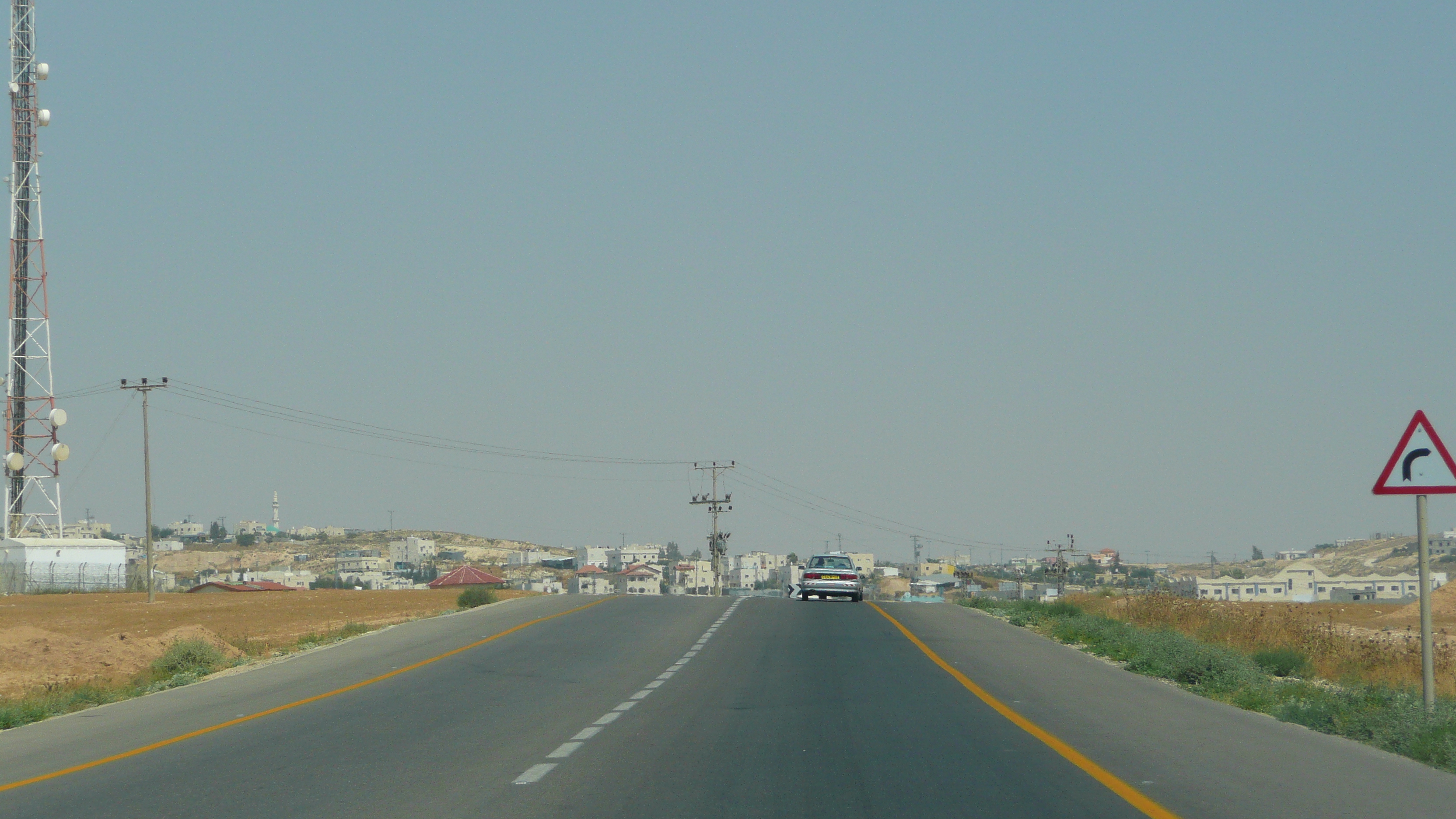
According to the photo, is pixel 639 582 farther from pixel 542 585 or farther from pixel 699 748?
pixel 699 748

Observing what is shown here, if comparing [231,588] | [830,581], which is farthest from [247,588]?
[830,581]

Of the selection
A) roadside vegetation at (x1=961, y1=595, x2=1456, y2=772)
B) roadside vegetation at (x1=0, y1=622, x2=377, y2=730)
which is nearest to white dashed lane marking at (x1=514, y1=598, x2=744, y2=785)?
roadside vegetation at (x1=961, y1=595, x2=1456, y2=772)

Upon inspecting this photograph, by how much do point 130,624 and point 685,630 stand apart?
24.5m

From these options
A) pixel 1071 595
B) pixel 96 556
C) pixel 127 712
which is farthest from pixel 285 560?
pixel 127 712

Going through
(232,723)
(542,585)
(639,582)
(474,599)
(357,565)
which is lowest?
(639,582)

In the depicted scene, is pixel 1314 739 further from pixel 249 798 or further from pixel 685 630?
pixel 685 630

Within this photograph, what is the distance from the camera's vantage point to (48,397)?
70.9 meters

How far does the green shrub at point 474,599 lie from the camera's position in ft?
147

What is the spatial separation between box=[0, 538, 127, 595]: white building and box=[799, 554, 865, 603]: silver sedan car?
150 feet

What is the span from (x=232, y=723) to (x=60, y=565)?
216ft

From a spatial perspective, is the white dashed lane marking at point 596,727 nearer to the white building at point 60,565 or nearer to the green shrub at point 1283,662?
the green shrub at point 1283,662

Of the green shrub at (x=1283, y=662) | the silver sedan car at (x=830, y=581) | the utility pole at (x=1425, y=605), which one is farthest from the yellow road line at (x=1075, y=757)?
the silver sedan car at (x=830, y=581)

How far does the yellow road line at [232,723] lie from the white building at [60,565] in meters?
51.9

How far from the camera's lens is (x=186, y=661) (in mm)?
23781
